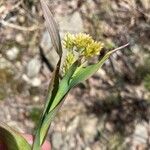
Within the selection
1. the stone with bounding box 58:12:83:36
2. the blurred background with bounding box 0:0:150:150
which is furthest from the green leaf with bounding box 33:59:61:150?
the stone with bounding box 58:12:83:36

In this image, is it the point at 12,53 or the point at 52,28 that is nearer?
the point at 52,28

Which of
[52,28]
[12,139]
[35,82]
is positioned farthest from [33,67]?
[52,28]

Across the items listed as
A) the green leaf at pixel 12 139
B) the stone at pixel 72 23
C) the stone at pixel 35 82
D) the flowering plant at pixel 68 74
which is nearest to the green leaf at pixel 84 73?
the flowering plant at pixel 68 74

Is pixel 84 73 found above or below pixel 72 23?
above

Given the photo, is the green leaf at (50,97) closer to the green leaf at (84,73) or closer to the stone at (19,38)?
the green leaf at (84,73)

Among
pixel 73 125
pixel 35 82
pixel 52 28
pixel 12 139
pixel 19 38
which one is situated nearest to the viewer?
pixel 52 28

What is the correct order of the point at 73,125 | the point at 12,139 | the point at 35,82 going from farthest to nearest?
the point at 35,82
the point at 73,125
the point at 12,139

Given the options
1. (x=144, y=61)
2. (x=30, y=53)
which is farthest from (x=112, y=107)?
(x=30, y=53)

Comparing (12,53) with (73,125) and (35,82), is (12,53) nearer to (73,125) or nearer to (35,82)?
(35,82)
